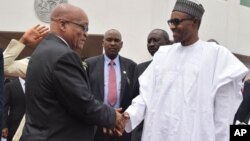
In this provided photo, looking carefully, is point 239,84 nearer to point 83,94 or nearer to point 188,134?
point 188,134

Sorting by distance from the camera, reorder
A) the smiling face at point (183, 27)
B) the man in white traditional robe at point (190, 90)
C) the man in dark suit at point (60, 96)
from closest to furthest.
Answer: the man in dark suit at point (60, 96) → the man in white traditional robe at point (190, 90) → the smiling face at point (183, 27)

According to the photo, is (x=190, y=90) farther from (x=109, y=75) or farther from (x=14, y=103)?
(x=14, y=103)

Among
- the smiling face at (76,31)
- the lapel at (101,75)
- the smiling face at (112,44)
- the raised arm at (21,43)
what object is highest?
the smiling face at (76,31)

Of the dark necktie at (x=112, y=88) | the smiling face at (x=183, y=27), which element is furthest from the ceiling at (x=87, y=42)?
the smiling face at (x=183, y=27)

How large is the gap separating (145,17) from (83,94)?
909 cm

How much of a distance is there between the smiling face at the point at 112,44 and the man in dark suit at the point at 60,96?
115 inches

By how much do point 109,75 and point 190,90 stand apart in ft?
7.63

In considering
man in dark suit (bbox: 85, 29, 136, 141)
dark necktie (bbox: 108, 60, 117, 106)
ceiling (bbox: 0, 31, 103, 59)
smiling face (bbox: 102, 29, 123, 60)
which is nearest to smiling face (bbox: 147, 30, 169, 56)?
man in dark suit (bbox: 85, 29, 136, 141)

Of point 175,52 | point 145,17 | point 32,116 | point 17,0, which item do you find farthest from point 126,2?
point 32,116

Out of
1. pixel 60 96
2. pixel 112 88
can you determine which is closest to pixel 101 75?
pixel 112 88

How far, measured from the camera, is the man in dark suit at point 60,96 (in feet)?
13.4

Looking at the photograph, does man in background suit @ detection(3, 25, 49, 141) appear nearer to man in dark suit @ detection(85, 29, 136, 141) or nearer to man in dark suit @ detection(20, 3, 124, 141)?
man in dark suit @ detection(20, 3, 124, 141)

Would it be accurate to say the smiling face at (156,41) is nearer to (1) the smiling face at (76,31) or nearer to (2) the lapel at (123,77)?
(2) the lapel at (123,77)

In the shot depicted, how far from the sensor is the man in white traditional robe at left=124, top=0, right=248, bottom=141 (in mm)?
4809
